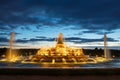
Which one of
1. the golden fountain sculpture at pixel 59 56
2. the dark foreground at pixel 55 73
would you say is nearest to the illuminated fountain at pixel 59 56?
the golden fountain sculpture at pixel 59 56

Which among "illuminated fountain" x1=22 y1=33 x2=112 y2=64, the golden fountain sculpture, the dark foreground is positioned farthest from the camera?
the golden fountain sculpture

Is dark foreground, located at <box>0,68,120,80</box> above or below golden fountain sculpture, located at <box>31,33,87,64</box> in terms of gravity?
below

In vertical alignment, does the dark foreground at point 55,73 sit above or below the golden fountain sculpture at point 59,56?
below

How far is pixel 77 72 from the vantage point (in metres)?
16.0

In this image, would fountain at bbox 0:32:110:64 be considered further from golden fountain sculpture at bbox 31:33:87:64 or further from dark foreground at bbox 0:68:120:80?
dark foreground at bbox 0:68:120:80

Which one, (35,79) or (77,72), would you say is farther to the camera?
(77,72)

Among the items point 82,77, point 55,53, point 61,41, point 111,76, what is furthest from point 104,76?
point 61,41

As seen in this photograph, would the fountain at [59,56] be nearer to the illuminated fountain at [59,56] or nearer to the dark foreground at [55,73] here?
the illuminated fountain at [59,56]

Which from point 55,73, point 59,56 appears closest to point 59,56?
point 59,56

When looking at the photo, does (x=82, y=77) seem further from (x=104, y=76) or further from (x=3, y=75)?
(x=3, y=75)

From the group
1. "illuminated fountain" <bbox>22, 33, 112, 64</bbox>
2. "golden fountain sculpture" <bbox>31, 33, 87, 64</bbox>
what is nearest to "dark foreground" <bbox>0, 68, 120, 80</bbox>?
"illuminated fountain" <bbox>22, 33, 112, 64</bbox>

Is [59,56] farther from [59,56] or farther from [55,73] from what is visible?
[55,73]

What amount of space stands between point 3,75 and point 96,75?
5424 mm

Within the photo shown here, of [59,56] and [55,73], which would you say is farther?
[59,56]
